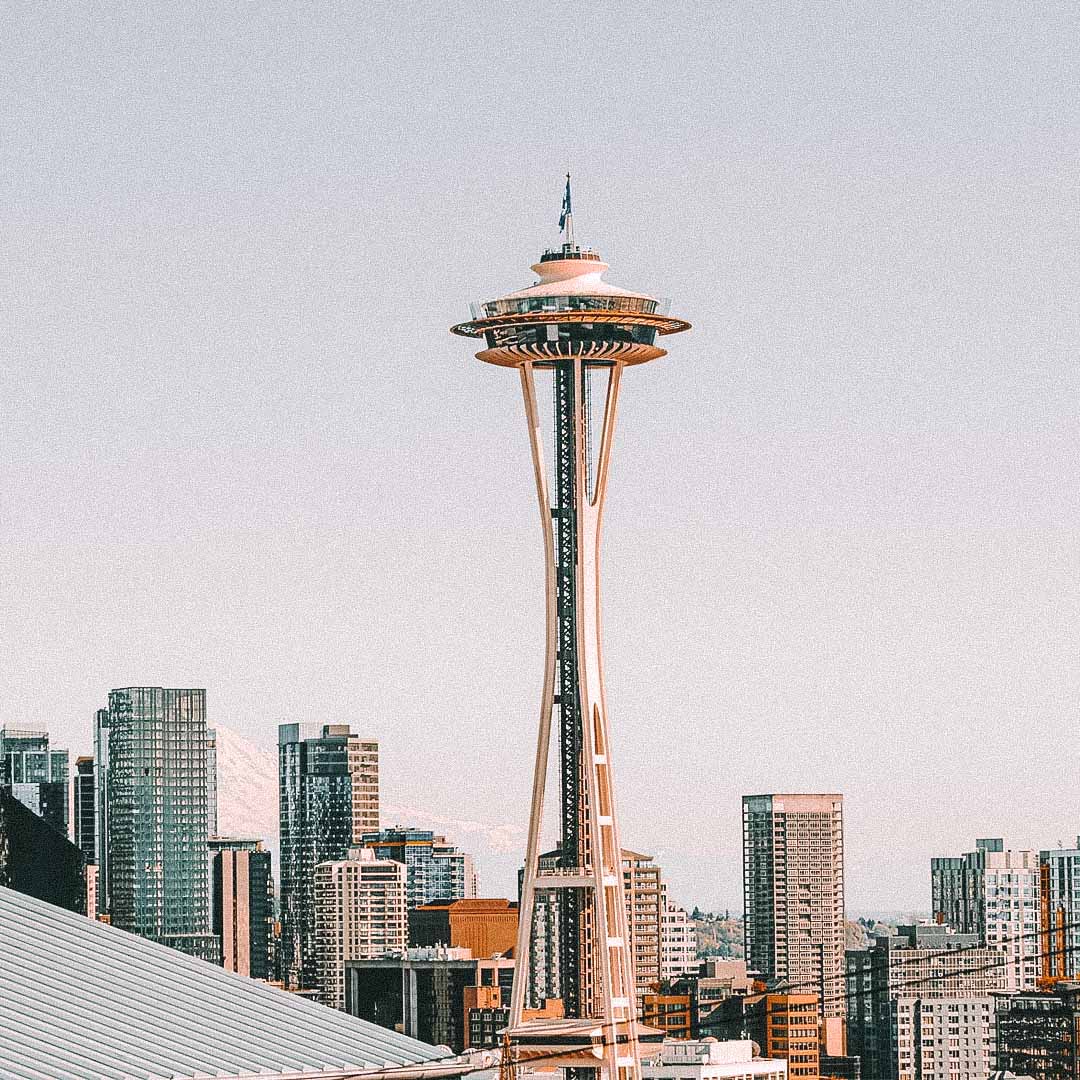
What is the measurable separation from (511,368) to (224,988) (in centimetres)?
5406

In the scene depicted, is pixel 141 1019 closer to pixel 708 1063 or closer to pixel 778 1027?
pixel 708 1063

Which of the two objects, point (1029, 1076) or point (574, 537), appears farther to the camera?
point (1029, 1076)

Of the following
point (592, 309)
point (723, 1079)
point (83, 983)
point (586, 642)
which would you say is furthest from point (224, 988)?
point (723, 1079)

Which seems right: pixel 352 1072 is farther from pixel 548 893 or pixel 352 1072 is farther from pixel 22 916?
pixel 548 893

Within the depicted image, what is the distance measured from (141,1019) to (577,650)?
1940 inches

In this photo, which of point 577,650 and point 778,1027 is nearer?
point 577,650

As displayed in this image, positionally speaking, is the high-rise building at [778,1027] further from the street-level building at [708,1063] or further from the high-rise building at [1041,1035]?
the street-level building at [708,1063]

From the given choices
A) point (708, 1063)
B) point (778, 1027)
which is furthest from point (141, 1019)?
point (778, 1027)

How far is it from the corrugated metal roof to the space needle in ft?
144

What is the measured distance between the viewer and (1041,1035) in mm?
185375

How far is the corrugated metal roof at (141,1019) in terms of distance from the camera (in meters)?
49.3

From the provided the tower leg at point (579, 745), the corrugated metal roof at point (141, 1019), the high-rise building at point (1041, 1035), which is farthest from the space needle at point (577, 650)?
the high-rise building at point (1041, 1035)

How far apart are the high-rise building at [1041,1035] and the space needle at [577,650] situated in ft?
232

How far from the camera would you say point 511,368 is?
108 m
